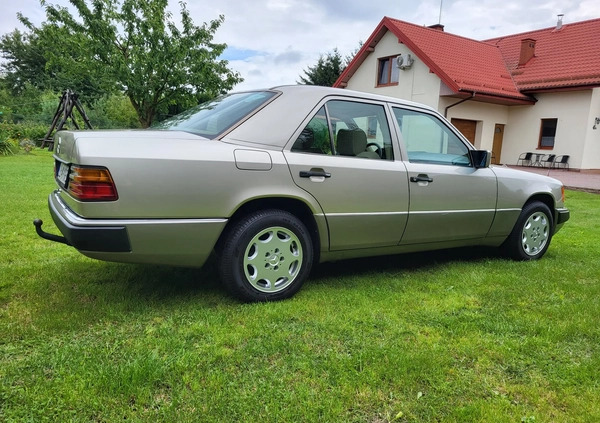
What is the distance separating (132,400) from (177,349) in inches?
18.2

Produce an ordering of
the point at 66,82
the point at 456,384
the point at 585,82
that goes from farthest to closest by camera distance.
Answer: the point at 66,82, the point at 585,82, the point at 456,384

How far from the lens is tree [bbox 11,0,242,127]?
18.6 meters

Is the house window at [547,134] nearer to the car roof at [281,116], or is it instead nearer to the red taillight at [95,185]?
the car roof at [281,116]

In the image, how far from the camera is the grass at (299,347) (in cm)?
206

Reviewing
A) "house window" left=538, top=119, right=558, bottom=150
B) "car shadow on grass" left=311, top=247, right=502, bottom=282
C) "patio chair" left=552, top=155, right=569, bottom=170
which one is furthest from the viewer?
"house window" left=538, top=119, right=558, bottom=150

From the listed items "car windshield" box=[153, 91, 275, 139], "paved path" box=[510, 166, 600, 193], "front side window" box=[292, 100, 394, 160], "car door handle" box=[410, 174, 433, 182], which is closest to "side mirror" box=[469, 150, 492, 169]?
"car door handle" box=[410, 174, 433, 182]

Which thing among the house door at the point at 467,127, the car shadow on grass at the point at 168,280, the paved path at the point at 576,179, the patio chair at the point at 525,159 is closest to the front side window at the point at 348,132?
the car shadow on grass at the point at 168,280

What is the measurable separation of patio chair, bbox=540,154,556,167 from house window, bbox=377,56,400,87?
278 inches

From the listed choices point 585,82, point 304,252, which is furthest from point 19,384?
point 585,82

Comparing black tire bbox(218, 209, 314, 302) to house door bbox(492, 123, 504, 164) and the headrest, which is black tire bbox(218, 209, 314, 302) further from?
house door bbox(492, 123, 504, 164)

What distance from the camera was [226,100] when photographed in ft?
12.5

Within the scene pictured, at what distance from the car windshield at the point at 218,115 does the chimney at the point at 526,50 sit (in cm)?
2030

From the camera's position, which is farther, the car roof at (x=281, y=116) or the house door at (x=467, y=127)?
the house door at (x=467, y=127)

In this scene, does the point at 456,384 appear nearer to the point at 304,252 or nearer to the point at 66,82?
the point at 304,252
